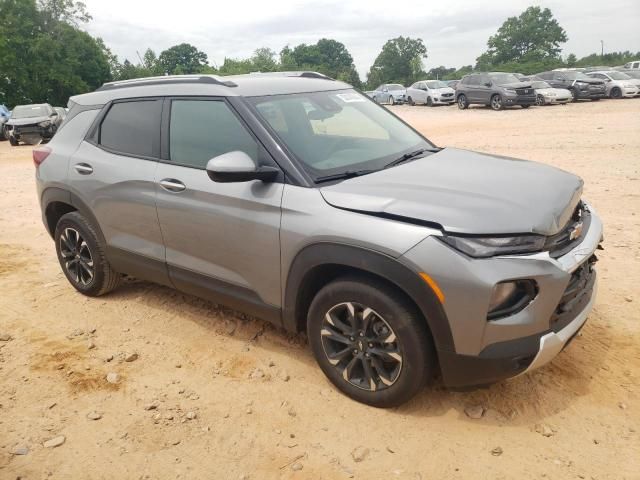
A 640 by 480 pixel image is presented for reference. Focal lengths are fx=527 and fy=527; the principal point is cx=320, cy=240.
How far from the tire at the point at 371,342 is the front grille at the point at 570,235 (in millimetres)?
731

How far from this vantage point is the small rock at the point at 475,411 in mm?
2875

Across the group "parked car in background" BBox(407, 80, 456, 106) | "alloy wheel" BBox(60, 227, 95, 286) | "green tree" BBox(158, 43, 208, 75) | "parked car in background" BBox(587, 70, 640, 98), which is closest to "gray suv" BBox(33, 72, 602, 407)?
"alloy wheel" BBox(60, 227, 95, 286)

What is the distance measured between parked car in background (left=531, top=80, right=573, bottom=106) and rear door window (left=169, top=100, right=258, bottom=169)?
76.5 feet

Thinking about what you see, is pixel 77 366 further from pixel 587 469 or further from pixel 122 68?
pixel 122 68

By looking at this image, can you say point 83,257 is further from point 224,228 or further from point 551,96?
point 551,96

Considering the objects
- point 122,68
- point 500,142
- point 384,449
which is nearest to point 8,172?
point 500,142

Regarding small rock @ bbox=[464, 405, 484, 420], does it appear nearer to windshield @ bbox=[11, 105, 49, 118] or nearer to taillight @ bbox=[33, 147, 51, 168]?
taillight @ bbox=[33, 147, 51, 168]

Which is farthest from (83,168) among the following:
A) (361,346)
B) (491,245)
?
(491,245)

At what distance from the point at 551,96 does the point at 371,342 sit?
2440cm

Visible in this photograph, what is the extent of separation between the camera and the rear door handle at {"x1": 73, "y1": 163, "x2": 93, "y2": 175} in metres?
4.13

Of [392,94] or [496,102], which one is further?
[392,94]

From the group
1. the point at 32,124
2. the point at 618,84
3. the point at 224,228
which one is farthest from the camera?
the point at 618,84

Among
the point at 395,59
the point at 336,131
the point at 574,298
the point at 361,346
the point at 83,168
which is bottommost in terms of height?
the point at 361,346

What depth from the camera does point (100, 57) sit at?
170ft
